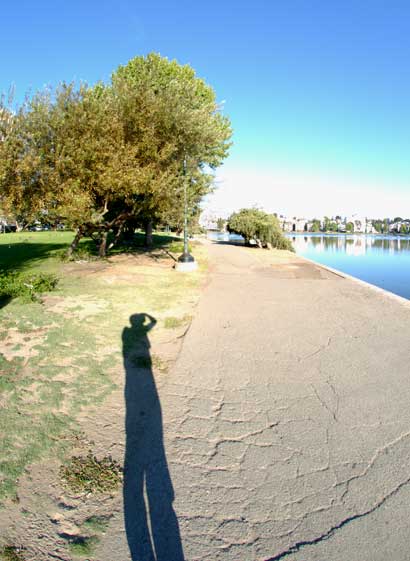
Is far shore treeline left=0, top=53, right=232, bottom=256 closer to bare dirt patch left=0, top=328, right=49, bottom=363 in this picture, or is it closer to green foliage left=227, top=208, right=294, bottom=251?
bare dirt patch left=0, top=328, right=49, bottom=363

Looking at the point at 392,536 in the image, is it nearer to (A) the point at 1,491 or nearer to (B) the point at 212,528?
(B) the point at 212,528

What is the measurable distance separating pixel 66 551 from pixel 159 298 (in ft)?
24.3

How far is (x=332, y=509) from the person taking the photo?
242cm

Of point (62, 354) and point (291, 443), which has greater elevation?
point (62, 354)

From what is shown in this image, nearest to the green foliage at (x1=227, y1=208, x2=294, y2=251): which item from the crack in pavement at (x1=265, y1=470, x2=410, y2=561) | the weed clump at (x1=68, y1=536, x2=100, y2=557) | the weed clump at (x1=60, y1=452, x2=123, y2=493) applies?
the crack in pavement at (x1=265, y1=470, x2=410, y2=561)

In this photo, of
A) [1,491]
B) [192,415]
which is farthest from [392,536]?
[1,491]

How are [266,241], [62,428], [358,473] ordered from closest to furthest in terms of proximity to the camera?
1. [358,473]
2. [62,428]
3. [266,241]

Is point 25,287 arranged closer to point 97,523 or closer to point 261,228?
point 97,523

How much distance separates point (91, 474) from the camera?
2635mm

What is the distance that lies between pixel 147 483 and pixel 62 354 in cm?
298

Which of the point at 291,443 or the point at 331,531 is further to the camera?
the point at 291,443

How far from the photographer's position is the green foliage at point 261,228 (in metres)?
33.8

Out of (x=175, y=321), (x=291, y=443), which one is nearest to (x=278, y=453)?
(x=291, y=443)

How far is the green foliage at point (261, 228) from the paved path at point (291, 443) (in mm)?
27999
